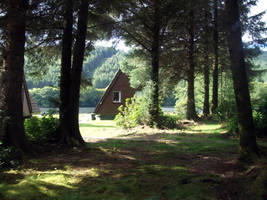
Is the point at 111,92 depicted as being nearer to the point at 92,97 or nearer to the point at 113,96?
the point at 113,96

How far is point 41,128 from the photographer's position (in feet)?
24.4

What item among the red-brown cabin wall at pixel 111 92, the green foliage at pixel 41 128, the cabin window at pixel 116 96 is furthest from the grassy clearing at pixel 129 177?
the cabin window at pixel 116 96

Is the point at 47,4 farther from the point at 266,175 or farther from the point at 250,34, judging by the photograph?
the point at 250,34

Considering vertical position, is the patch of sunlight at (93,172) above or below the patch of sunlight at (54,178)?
below

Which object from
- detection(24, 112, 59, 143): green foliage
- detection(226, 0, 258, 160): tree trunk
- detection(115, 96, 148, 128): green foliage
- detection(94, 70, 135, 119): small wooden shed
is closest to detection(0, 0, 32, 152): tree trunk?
detection(24, 112, 59, 143): green foliage

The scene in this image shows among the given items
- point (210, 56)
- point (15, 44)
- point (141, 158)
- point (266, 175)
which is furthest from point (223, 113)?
point (15, 44)

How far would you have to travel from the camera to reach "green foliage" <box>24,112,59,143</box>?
24.1ft

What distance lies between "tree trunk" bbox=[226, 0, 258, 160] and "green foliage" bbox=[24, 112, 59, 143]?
5.70 metres

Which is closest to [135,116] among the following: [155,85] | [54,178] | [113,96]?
[155,85]

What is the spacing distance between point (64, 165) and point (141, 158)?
6.31 ft

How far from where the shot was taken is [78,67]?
26.3ft

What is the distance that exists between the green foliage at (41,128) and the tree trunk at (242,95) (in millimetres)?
5697

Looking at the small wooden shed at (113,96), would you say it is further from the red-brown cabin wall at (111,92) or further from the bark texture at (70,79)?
the bark texture at (70,79)

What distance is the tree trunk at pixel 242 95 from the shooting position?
189 inches
